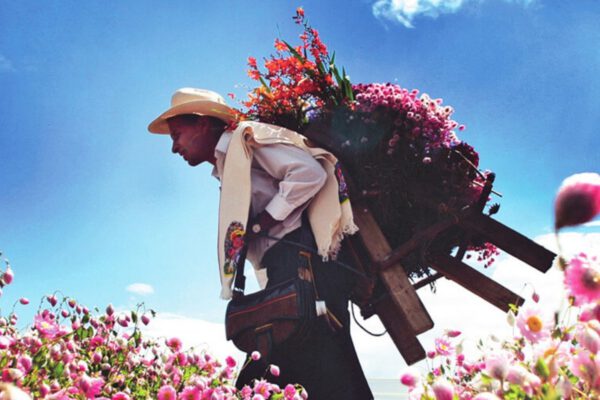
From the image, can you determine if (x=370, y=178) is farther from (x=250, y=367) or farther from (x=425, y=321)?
(x=250, y=367)

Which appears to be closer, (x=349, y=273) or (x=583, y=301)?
(x=583, y=301)

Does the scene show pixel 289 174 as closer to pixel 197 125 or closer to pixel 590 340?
pixel 197 125

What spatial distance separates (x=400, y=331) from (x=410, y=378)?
254 centimetres

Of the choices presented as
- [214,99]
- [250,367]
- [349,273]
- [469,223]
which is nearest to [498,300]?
[469,223]

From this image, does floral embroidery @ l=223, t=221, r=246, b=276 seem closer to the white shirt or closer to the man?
the man

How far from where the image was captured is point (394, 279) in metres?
3.85

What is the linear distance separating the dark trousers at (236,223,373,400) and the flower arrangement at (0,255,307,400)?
0.10 meters

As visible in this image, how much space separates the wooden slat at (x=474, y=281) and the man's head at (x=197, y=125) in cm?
206

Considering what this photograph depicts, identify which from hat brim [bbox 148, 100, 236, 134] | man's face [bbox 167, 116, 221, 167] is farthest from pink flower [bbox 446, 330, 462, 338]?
hat brim [bbox 148, 100, 236, 134]

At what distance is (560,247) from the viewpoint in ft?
3.40

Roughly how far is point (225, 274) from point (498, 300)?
233 centimetres

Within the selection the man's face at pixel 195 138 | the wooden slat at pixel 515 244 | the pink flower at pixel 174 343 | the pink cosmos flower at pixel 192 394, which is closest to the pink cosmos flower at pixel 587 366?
the pink cosmos flower at pixel 192 394

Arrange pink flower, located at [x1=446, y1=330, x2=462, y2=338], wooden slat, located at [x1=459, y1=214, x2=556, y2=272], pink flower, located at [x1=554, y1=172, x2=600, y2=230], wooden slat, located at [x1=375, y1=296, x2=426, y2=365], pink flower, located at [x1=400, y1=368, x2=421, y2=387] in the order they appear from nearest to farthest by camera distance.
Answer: pink flower, located at [x1=554, y1=172, x2=600, y2=230], pink flower, located at [x1=400, y1=368, x2=421, y2=387], pink flower, located at [x1=446, y1=330, x2=462, y2=338], wooden slat, located at [x1=375, y1=296, x2=426, y2=365], wooden slat, located at [x1=459, y1=214, x2=556, y2=272]

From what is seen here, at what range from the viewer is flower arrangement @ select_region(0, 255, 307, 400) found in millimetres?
2338
